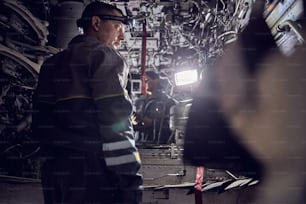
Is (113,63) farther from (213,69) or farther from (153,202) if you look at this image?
(153,202)

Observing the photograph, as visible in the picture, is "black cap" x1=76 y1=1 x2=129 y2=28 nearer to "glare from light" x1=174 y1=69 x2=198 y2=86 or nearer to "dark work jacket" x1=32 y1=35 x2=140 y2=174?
"dark work jacket" x1=32 y1=35 x2=140 y2=174

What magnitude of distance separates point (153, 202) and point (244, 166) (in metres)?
1.03

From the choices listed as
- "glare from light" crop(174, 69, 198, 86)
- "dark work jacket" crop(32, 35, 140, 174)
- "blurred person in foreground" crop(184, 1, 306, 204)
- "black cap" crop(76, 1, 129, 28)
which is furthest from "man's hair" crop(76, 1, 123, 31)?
"glare from light" crop(174, 69, 198, 86)

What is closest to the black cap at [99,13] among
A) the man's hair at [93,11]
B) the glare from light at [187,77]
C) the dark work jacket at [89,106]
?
the man's hair at [93,11]

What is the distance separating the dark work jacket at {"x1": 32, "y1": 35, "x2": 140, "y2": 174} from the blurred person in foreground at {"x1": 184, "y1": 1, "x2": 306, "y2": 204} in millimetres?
401

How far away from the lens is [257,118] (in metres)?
1.51

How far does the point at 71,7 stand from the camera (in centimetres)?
328

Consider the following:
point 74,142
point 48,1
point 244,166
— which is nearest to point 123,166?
point 74,142

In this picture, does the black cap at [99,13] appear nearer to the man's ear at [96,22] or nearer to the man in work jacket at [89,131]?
the man's ear at [96,22]

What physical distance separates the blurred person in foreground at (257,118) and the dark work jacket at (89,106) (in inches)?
15.8

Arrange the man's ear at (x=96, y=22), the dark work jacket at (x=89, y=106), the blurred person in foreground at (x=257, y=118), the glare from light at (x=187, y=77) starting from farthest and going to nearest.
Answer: the glare from light at (x=187, y=77) → the man's ear at (x=96, y=22) → the dark work jacket at (x=89, y=106) → the blurred person in foreground at (x=257, y=118)

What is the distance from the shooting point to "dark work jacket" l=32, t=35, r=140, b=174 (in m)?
1.50

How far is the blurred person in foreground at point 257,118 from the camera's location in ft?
4.52

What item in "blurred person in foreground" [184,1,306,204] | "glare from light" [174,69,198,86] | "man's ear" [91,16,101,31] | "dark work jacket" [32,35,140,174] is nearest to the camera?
"blurred person in foreground" [184,1,306,204]
